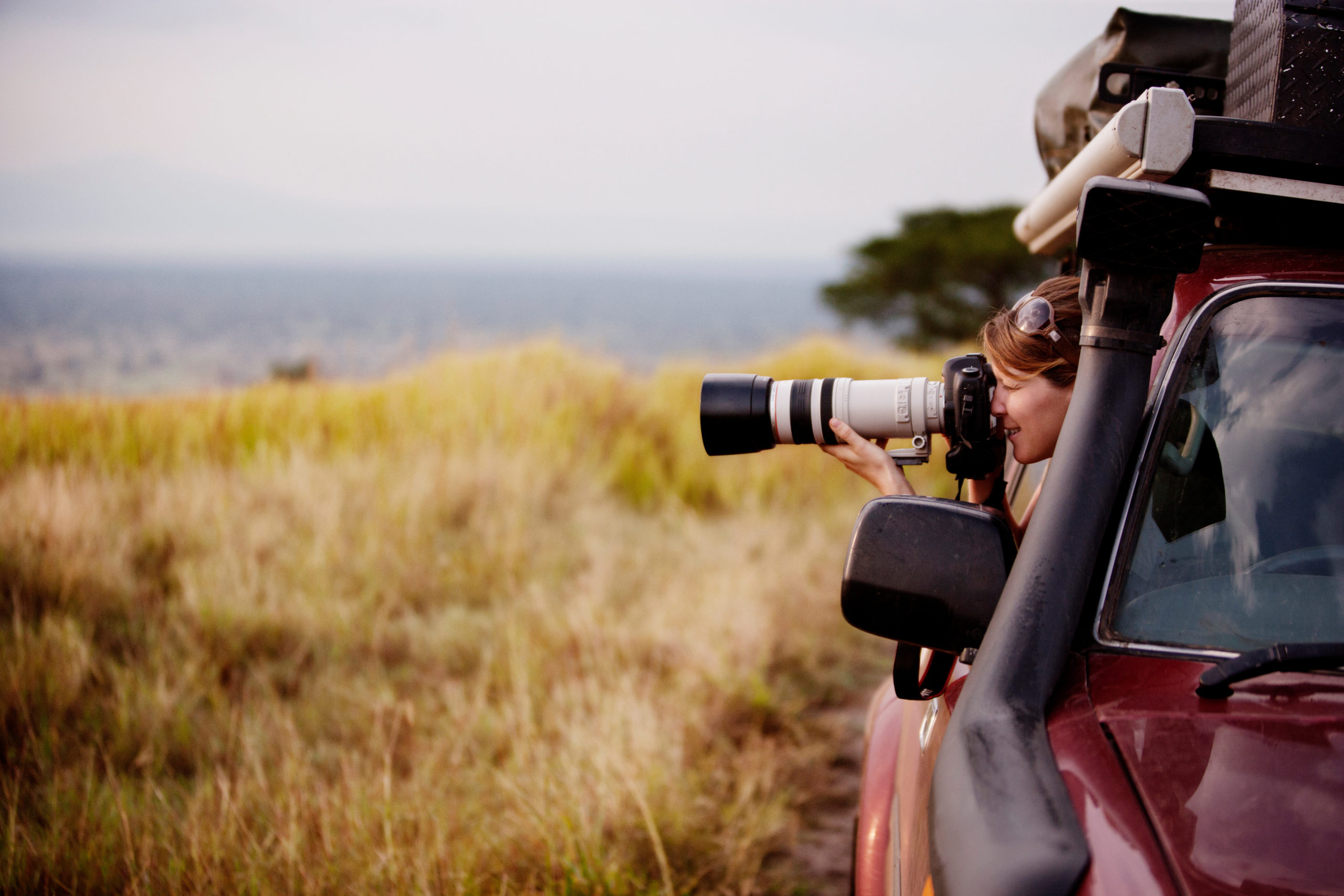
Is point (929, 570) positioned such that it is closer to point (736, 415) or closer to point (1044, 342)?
point (1044, 342)

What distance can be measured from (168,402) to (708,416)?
6.58 m

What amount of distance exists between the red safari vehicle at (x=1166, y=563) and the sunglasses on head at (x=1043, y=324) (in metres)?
0.20

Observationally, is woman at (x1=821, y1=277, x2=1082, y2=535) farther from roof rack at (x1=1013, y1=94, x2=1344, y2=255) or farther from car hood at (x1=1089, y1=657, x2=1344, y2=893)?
car hood at (x1=1089, y1=657, x2=1344, y2=893)

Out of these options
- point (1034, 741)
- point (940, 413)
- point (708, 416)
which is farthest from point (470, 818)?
point (1034, 741)

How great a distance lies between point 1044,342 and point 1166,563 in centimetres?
49

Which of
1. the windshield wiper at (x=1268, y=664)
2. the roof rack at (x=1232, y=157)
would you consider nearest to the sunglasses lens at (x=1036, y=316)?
the roof rack at (x=1232, y=157)

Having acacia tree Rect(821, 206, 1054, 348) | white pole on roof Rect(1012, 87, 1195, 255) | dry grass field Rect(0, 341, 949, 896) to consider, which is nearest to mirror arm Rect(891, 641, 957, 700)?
white pole on roof Rect(1012, 87, 1195, 255)

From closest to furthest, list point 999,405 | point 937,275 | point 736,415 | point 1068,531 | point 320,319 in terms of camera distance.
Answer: point 1068,531
point 999,405
point 736,415
point 937,275
point 320,319

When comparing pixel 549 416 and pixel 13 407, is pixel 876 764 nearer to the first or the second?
pixel 549 416

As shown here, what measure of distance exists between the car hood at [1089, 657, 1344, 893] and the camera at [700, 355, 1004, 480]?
593mm

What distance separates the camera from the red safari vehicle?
99 cm

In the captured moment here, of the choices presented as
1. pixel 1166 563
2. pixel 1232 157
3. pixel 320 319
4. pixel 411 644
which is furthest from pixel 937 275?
pixel 320 319

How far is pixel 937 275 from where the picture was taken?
20078 millimetres

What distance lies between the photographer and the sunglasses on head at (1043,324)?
1560mm
